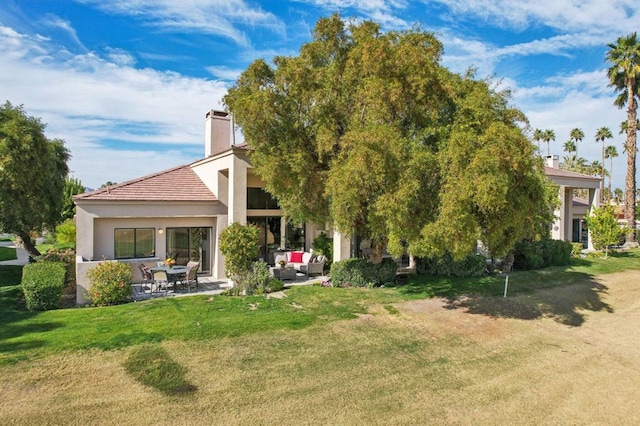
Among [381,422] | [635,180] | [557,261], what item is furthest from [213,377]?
[635,180]

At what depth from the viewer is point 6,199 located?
17578 millimetres

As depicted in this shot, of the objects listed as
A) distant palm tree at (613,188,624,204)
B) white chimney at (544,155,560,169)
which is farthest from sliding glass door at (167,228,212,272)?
distant palm tree at (613,188,624,204)

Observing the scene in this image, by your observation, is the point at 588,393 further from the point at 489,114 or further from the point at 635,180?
the point at 635,180

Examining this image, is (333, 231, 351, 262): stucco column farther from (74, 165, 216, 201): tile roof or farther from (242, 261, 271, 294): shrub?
(74, 165, 216, 201): tile roof

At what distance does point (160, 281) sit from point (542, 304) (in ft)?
49.6

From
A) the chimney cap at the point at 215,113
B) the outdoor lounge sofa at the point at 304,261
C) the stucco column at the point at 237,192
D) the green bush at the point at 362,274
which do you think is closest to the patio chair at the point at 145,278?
the stucco column at the point at 237,192

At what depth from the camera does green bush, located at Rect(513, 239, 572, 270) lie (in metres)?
23.1

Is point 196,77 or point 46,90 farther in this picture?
point 196,77

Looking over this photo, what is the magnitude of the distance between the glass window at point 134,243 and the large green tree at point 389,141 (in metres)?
6.75

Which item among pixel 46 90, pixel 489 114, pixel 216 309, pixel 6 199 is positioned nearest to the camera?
pixel 489 114

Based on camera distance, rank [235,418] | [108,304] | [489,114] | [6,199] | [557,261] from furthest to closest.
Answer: [557,261]
[6,199]
[108,304]
[489,114]
[235,418]

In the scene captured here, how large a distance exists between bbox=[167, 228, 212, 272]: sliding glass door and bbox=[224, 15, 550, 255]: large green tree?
20.0ft

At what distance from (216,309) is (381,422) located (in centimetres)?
742

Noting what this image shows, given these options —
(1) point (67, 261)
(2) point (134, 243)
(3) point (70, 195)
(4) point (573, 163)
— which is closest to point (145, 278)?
(2) point (134, 243)
